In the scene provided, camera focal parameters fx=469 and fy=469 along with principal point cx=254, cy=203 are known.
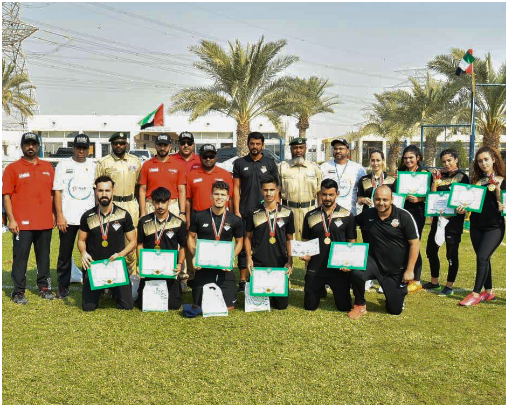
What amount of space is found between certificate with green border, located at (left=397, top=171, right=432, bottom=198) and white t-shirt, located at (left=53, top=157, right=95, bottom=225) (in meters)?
4.24

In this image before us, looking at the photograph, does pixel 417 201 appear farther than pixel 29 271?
No

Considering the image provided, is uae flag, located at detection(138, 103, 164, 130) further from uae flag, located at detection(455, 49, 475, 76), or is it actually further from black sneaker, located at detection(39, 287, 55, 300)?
black sneaker, located at detection(39, 287, 55, 300)

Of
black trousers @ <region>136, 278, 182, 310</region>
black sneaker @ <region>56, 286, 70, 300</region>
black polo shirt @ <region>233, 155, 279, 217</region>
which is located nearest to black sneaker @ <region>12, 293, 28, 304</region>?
black sneaker @ <region>56, 286, 70, 300</region>

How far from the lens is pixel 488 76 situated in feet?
67.3

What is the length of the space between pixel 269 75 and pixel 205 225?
53.4ft

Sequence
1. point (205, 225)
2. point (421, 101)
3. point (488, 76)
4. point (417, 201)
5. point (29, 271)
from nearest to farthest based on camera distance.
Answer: point (205, 225), point (417, 201), point (29, 271), point (488, 76), point (421, 101)

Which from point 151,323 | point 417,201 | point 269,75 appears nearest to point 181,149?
point 151,323

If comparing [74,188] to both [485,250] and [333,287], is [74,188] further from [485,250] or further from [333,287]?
[485,250]

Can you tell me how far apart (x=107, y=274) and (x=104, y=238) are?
445mm

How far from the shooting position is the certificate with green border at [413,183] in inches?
257

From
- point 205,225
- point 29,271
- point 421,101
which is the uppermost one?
point 421,101

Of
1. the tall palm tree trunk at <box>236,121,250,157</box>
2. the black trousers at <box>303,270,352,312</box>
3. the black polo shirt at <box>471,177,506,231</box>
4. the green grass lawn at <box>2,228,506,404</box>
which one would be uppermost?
the tall palm tree trunk at <box>236,121,250,157</box>

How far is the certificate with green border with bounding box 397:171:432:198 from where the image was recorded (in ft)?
21.4

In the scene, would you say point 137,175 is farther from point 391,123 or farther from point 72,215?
point 391,123
